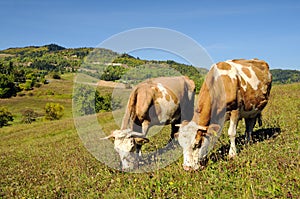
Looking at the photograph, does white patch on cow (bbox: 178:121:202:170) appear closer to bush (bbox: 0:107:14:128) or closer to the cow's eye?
the cow's eye

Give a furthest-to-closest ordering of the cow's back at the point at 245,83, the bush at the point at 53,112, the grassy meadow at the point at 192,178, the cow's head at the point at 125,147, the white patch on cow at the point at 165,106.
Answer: the bush at the point at 53,112
the white patch on cow at the point at 165,106
the cow's back at the point at 245,83
the cow's head at the point at 125,147
the grassy meadow at the point at 192,178

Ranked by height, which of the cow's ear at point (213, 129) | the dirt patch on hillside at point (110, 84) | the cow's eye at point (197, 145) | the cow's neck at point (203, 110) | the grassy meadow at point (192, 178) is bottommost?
the grassy meadow at point (192, 178)

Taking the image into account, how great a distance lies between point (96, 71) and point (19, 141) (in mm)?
22015

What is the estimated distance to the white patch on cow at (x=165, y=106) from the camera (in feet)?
39.0

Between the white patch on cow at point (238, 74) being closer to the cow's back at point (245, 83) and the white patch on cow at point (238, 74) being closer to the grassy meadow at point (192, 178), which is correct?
the cow's back at point (245, 83)

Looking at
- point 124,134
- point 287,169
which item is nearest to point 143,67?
point 124,134

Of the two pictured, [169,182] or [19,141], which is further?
[19,141]

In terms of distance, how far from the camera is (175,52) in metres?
10.2

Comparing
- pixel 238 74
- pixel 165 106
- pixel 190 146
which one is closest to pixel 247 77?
pixel 238 74

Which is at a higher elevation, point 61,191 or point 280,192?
point 280,192

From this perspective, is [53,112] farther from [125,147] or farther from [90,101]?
[125,147]

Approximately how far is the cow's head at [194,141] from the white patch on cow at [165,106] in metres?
3.29

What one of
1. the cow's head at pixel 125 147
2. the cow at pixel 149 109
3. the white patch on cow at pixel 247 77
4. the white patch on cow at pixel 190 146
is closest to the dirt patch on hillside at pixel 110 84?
the cow at pixel 149 109

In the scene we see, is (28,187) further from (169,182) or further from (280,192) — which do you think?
(280,192)
